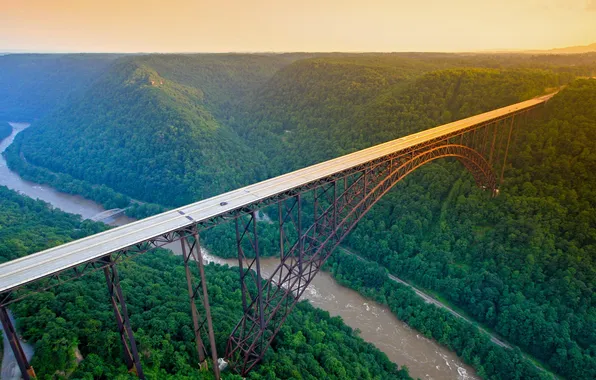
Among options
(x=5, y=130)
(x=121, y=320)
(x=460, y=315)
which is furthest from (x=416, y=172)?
(x=5, y=130)

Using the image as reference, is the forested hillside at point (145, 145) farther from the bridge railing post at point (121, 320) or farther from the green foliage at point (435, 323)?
the bridge railing post at point (121, 320)

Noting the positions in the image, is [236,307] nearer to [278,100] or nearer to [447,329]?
[447,329]

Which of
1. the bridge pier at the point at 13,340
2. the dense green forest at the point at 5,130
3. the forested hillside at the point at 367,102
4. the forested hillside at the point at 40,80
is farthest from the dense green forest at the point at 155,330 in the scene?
the forested hillside at the point at 40,80

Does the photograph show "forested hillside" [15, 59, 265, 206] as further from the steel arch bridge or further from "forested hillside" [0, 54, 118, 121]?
the steel arch bridge

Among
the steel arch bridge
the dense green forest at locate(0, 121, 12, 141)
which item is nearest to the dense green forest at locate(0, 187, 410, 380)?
the steel arch bridge

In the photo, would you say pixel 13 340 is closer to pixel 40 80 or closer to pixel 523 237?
pixel 523 237

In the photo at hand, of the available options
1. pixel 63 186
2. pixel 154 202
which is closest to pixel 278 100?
pixel 154 202

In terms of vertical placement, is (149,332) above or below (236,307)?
above

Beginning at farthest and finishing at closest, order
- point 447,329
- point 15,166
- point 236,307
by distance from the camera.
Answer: point 15,166 → point 447,329 → point 236,307
